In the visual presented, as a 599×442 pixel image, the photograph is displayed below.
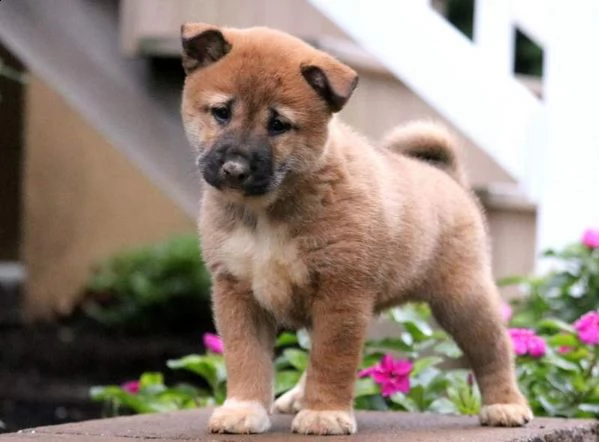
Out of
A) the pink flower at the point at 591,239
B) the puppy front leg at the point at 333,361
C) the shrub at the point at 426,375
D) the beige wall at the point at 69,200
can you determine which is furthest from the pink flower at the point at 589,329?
the beige wall at the point at 69,200

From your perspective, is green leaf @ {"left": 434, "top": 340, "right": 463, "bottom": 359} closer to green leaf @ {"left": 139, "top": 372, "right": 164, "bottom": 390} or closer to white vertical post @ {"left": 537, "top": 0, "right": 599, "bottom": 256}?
green leaf @ {"left": 139, "top": 372, "right": 164, "bottom": 390}

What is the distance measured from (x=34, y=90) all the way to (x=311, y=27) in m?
4.94

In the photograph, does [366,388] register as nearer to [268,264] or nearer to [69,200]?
[268,264]

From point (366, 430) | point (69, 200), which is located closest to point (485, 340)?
point (366, 430)

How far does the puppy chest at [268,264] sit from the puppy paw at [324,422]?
0.27 metres

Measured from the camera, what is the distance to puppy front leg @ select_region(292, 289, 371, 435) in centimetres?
323

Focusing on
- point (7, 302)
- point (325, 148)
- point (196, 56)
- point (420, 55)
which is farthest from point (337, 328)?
point (7, 302)

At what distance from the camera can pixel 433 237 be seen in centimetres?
362

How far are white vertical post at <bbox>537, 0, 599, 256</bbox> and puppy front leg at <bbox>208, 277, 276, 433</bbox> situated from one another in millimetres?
2625

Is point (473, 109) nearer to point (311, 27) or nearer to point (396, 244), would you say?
point (311, 27)

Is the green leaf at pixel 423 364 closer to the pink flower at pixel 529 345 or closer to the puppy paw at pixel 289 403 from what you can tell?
the pink flower at pixel 529 345

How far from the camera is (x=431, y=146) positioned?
162 inches

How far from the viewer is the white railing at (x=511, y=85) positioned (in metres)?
5.48

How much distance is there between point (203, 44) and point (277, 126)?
0.96ft
